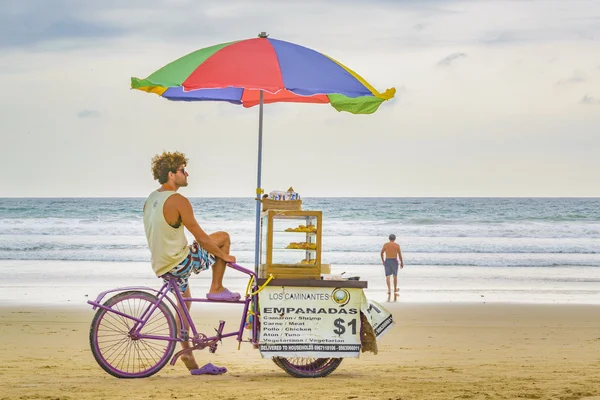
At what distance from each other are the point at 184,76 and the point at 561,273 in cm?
1792

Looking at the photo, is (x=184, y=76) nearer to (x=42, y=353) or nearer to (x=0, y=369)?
(x=0, y=369)

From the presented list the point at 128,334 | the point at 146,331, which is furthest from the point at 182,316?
the point at 128,334

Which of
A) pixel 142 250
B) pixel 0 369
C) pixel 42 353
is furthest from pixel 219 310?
pixel 142 250

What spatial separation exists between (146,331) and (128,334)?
247 millimetres

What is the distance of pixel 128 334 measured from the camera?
6348 millimetres

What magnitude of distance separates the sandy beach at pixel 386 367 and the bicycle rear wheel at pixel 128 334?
0.13 metres

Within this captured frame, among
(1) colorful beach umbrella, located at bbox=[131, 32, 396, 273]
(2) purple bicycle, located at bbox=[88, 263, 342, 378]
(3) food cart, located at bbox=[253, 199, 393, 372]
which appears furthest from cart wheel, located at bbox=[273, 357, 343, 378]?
(1) colorful beach umbrella, located at bbox=[131, 32, 396, 273]

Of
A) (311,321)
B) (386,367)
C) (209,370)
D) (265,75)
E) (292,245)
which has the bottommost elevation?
(386,367)

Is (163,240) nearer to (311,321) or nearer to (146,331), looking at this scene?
(146,331)

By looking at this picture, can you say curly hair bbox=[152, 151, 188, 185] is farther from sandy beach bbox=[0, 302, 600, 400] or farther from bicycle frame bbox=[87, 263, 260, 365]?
sandy beach bbox=[0, 302, 600, 400]

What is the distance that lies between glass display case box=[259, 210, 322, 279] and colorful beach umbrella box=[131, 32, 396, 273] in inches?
15.0

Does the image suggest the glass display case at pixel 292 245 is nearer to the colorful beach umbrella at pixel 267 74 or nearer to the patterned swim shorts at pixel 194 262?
the patterned swim shorts at pixel 194 262

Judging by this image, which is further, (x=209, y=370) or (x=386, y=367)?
(x=386, y=367)

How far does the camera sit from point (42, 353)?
870 cm
